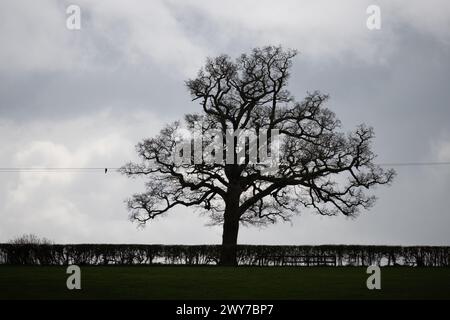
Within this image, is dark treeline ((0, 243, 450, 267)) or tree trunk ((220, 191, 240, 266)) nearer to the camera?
dark treeline ((0, 243, 450, 267))

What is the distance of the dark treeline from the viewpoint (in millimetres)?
36500

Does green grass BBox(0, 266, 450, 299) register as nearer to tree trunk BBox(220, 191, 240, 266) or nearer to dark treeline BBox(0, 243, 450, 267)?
dark treeline BBox(0, 243, 450, 267)

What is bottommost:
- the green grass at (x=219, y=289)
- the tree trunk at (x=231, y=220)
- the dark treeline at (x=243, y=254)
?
the green grass at (x=219, y=289)

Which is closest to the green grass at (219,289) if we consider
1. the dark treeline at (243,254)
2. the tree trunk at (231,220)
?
the dark treeline at (243,254)

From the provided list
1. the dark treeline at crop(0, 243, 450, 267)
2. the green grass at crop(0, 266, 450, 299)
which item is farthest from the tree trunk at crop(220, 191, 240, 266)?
the green grass at crop(0, 266, 450, 299)

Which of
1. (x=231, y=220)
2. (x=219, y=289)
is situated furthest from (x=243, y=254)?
(x=219, y=289)

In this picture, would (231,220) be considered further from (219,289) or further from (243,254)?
(219,289)

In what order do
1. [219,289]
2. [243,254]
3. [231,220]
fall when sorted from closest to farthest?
[219,289], [243,254], [231,220]

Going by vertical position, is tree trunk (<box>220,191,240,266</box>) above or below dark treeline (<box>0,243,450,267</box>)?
above

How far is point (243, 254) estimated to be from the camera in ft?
124

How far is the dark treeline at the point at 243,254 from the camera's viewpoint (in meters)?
36.5

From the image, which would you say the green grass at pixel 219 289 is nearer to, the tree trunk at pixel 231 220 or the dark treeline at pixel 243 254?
the dark treeline at pixel 243 254
